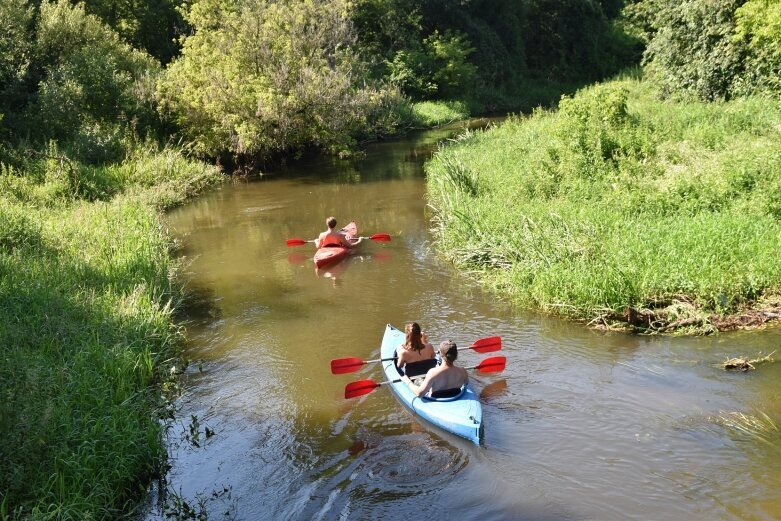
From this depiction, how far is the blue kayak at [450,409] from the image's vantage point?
22.9 feet

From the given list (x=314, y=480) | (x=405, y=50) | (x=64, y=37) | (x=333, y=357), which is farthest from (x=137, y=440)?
(x=405, y=50)

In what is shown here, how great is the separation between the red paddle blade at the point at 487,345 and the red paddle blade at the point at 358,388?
1.43 meters

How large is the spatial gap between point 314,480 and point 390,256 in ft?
25.1

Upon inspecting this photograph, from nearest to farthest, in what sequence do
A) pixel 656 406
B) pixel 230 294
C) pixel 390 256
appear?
1. pixel 656 406
2. pixel 230 294
3. pixel 390 256

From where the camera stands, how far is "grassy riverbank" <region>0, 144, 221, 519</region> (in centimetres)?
568

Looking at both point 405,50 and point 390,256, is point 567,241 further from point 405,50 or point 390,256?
point 405,50

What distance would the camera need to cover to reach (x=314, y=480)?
21.7 feet

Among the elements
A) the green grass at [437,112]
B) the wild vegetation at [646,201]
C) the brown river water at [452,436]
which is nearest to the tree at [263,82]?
the wild vegetation at [646,201]

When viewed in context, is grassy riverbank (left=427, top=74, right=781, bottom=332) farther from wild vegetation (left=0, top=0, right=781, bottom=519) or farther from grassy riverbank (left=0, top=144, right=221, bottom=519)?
grassy riverbank (left=0, top=144, right=221, bottom=519)

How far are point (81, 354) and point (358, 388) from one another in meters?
3.04

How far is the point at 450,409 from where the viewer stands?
7316 mm

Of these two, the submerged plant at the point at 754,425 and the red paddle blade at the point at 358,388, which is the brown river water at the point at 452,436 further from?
the red paddle blade at the point at 358,388

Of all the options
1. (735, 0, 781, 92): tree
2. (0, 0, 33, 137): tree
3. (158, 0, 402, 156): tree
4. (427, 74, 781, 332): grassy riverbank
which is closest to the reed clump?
(427, 74, 781, 332): grassy riverbank

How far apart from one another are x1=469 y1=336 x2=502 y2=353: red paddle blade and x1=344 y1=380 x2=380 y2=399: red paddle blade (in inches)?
56.2
